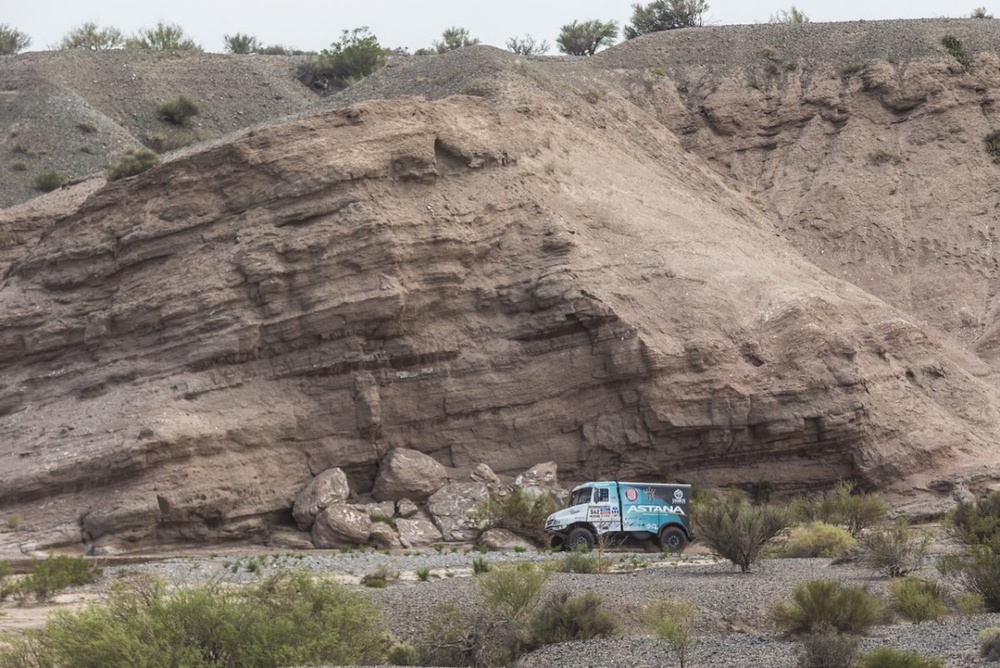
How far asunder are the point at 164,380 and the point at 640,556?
431 inches

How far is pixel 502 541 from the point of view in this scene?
27.7 metres

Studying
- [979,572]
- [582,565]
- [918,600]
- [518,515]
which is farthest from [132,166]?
[979,572]

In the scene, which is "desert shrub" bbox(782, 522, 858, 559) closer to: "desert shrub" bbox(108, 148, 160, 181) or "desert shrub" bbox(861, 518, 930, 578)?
"desert shrub" bbox(861, 518, 930, 578)

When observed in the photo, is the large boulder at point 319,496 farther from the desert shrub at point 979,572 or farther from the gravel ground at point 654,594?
the desert shrub at point 979,572

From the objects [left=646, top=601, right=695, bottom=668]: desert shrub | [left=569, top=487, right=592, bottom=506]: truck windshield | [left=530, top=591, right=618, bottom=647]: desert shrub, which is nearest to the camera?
[left=646, top=601, right=695, bottom=668]: desert shrub

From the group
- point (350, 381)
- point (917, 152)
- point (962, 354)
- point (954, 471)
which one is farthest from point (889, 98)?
point (350, 381)

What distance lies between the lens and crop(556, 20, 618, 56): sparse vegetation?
68.4 m

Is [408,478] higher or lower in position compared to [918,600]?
higher

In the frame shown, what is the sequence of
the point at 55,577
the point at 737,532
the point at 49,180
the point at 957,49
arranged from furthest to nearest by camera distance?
the point at 957,49 < the point at 49,180 < the point at 737,532 < the point at 55,577

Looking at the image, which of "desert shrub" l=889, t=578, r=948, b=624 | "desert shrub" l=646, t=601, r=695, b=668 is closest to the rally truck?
"desert shrub" l=889, t=578, r=948, b=624

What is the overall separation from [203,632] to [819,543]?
14104 millimetres

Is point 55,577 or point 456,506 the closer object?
point 55,577

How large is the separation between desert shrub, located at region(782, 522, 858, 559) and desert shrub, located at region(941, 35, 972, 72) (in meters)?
26.6

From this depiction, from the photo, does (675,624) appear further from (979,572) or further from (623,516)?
(623,516)
